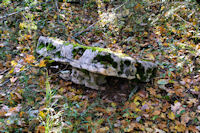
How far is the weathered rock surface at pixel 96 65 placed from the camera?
9.73 feet

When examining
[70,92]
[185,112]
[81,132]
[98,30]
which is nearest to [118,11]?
[98,30]

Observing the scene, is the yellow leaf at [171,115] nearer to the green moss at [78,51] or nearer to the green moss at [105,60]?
the green moss at [105,60]

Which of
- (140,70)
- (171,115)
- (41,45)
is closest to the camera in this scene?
(171,115)

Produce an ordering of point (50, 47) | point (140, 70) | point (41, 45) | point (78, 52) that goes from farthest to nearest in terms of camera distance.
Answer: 1. point (41, 45)
2. point (50, 47)
3. point (78, 52)
4. point (140, 70)

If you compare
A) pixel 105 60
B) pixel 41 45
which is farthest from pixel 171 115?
pixel 41 45

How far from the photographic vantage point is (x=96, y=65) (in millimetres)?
2953

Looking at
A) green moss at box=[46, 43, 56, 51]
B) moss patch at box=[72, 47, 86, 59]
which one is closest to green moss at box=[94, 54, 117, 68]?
moss patch at box=[72, 47, 86, 59]

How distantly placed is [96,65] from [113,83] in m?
0.65

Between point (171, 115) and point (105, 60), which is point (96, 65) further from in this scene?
point (171, 115)

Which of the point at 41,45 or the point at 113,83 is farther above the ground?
the point at 41,45

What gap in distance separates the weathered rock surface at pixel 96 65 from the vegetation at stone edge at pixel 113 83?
24cm

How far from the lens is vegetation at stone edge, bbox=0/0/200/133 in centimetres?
264

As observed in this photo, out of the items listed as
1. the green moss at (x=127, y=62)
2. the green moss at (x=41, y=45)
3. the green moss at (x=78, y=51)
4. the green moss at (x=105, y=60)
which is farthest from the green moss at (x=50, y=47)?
the green moss at (x=127, y=62)

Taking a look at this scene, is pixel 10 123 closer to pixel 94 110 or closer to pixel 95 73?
pixel 94 110
